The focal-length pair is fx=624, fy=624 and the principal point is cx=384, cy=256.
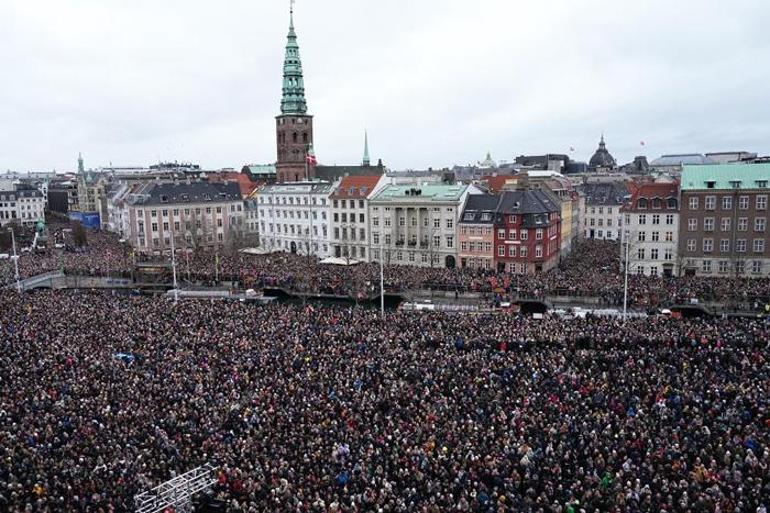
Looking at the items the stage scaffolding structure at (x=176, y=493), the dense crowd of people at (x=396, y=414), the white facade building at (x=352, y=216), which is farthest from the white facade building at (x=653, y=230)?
the stage scaffolding structure at (x=176, y=493)

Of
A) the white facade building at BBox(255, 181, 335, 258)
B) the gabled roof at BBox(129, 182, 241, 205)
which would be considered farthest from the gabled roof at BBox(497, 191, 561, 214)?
the gabled roof at BBox(129, 182, 241, 205)

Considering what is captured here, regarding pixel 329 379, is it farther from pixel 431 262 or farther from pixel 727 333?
pixel 431 262

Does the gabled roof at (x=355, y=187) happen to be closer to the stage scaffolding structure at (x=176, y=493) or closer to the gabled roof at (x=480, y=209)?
the gabled roof at (x=480, y=209)

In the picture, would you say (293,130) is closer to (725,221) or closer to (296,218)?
(296,218)

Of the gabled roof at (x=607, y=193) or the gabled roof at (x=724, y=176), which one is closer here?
the gabled roof at (x=724, y=176)

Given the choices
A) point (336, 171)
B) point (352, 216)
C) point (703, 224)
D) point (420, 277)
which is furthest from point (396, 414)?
point (336, 171)

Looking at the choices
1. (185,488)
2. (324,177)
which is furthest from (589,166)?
(185,488)

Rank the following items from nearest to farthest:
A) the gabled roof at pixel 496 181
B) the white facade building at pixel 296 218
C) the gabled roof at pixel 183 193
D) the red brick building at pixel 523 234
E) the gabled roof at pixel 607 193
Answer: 1. the red brick building at pixel 523 234
2. the white facade building at pixel 296 218
3. the gabled roof at pixel 496 181
4. the gabled roof at pixel 183 193
5. the gabled roof at pixel 607 193
